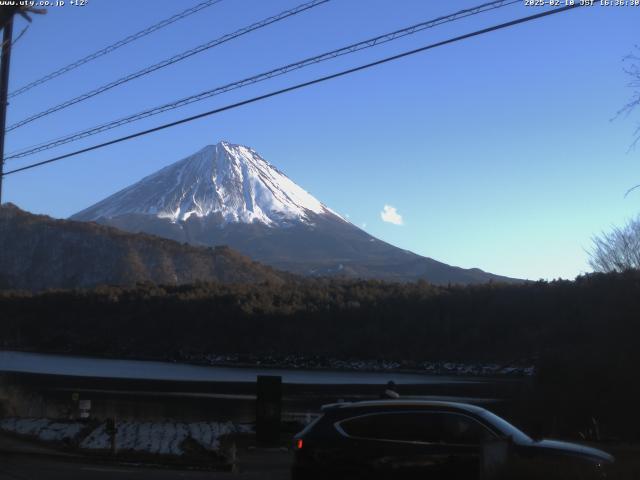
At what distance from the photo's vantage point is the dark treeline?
85.3m

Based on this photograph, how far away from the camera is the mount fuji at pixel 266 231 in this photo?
167 metres

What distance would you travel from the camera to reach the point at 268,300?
96.1 m

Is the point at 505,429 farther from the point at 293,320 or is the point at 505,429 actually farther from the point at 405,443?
the point at 293,320

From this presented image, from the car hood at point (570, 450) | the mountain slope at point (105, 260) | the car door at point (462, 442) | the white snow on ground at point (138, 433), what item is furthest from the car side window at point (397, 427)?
the mountain slope at point (105, 260)

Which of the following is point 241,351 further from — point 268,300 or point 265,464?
point 265,464

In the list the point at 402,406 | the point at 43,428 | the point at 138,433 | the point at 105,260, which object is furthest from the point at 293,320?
the point at 402,406

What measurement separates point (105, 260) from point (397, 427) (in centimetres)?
→ 12648

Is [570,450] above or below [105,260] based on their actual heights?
below

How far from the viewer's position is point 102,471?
46.5 ft

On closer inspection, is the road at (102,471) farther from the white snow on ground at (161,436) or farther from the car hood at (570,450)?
the car hood at (570,450)

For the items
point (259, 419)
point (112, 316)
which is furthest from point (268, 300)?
point (259, 419)

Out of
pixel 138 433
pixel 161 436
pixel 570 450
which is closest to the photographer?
pixel 570 450

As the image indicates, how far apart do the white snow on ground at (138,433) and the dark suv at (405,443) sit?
8471 millimetres

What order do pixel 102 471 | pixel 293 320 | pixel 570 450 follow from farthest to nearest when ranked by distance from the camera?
pixel 293 320, pixel 102 471, pixel 570 450
